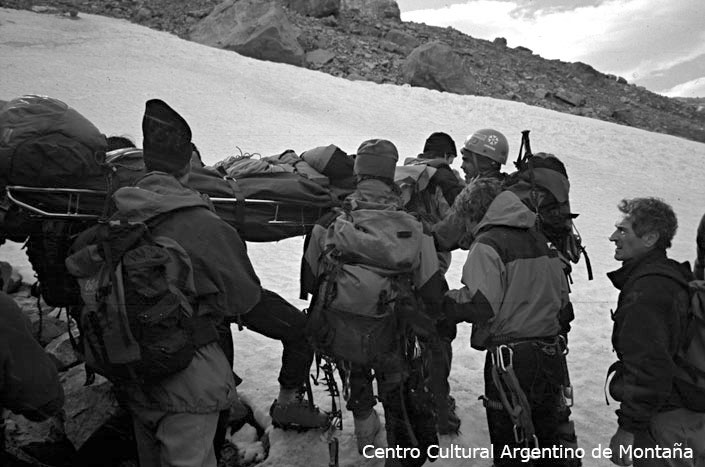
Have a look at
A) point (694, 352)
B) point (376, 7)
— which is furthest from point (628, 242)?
point (376, 7)

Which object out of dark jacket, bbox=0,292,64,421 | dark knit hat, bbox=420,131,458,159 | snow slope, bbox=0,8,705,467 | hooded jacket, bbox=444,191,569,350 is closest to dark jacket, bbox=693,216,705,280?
hooded jacket, bbox=444,191,569,350

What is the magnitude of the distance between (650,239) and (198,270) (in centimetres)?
238

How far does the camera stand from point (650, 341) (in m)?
2.57

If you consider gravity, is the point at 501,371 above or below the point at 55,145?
below

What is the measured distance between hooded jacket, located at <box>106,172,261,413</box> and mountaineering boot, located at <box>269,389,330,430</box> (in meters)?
1.37

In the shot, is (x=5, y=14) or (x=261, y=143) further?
(x=5, y=14)

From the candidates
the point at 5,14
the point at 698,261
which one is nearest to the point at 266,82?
the point at 5,14

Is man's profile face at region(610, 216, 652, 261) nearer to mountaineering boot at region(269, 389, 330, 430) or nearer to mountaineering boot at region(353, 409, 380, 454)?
mountaineering boot at region(353, 409, 380, 454)

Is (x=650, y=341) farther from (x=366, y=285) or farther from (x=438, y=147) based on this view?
(x=438, y=147)

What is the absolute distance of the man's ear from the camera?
109 inches

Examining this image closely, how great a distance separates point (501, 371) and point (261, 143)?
40.4ft

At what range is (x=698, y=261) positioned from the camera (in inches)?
118

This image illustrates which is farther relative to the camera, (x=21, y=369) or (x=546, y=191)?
(x=546, y=191)

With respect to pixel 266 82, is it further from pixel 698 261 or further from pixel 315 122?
pixel 698 261
